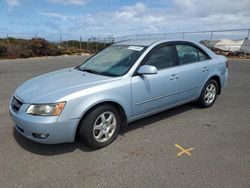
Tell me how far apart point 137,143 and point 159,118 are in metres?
1.17

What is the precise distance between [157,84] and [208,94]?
5.85ft

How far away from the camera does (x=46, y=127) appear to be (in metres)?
3.35

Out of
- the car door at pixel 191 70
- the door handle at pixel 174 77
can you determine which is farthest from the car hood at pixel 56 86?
the car door at pixel 191 70

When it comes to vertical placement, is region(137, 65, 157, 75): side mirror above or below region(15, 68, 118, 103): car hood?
above

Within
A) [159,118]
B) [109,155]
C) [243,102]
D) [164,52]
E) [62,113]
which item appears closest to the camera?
[62,113]

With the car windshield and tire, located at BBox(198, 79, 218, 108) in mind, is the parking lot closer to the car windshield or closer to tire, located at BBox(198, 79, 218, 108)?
tire, located at BBox(198, 79, 218, 108)

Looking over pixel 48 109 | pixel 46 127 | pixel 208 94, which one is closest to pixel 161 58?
pixel 208 94

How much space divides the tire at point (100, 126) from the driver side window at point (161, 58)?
1072mm

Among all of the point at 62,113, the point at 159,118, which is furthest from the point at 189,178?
the point at 159,118

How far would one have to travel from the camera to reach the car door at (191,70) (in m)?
4.83

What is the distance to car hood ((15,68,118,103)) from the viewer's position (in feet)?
11.5

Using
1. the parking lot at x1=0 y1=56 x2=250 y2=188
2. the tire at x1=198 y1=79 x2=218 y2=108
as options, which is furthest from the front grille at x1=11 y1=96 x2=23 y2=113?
the tire at x1=198 y1=79 x2=218 y2=108

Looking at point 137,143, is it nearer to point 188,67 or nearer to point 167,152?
point 167,152

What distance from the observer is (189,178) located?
9.88 feet
